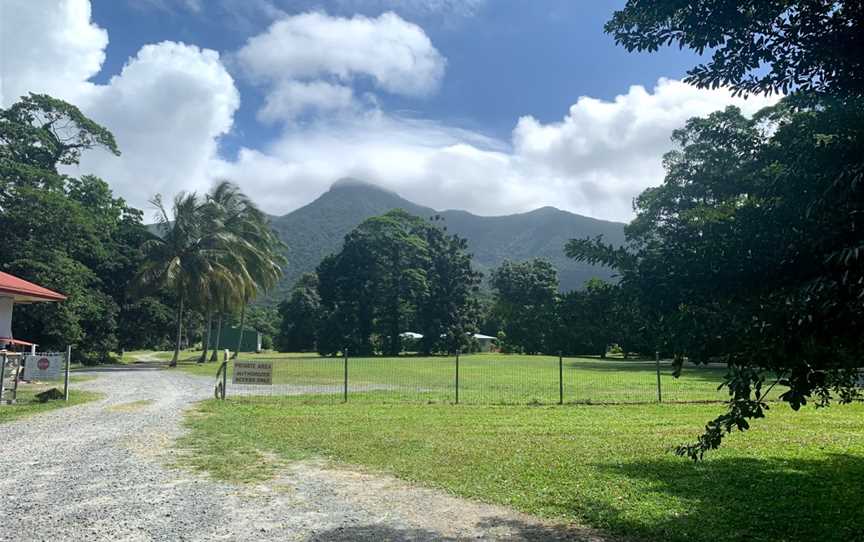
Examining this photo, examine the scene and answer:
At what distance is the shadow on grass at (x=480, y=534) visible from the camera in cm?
523

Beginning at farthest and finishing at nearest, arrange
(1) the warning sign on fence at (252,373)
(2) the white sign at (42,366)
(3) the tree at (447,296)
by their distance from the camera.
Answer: (3) the tree at (447,296)
(1) the warning sign on fence at (252,373)
(2) the white sign at (42,366)

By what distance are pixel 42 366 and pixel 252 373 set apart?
5.37 metres

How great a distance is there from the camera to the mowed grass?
597 cm

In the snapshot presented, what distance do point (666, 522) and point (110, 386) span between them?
21049 millimetres

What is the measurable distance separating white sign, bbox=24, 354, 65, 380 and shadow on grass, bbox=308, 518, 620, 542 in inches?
551

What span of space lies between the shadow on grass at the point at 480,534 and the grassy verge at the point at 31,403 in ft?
35.0

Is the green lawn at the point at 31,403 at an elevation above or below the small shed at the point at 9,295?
below

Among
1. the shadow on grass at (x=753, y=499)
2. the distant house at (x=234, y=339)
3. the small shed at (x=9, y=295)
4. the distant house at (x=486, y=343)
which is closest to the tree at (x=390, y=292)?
the distant house at (x=486, y=343)

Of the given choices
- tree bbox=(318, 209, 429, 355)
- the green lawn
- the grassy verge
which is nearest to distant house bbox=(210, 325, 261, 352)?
tree bbox=(318, 209, 429, 355)

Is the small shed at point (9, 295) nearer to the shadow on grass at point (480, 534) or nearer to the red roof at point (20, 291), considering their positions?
the red roof at point (20, 291)


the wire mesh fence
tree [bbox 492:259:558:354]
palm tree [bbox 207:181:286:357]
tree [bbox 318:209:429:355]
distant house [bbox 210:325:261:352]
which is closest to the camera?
the wire mesh fence

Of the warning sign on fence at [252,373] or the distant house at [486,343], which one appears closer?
the warning sign on fence at [252,373]

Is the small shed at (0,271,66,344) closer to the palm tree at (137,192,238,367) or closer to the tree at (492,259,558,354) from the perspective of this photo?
the palm tree at (137,192,238,367)

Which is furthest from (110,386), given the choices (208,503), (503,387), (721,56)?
(721,56)
